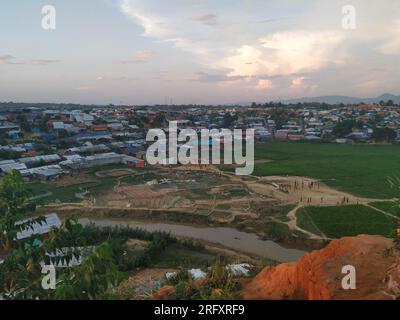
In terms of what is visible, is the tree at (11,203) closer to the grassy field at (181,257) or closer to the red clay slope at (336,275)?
the red clay slope at (336,275)

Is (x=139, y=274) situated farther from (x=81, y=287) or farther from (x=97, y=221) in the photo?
(x=81, y=287)

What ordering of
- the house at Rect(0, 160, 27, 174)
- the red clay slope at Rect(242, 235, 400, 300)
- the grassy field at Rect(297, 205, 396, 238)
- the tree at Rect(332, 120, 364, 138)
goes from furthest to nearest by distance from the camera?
the tree at Rect(332, 120, 364, 138)
the house at Rect(0, 160, 27, 174)
the grassy field at Rect(297, 205, 396, 238)
the red clay slope at Rect(242, 235, 400, 300)

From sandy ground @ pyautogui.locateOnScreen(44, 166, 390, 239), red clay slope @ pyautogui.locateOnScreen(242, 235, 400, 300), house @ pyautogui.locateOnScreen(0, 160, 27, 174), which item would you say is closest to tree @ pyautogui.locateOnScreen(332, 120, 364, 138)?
sandy ground @ pyautogui.locateOnScreen(44, 166, 390, 239)

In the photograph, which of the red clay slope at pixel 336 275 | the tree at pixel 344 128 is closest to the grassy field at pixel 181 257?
the red clay slope at pixel 336 275

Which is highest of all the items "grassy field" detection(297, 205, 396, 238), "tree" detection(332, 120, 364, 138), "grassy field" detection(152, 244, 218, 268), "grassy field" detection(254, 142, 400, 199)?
"tree" detection(332, 120, 364, 138)

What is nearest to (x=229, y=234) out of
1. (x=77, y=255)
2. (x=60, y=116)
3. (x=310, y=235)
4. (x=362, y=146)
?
(x=310, y=235)

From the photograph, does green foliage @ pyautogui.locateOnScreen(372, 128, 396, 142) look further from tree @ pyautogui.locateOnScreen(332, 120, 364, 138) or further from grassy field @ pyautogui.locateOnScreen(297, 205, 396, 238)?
grassy field @ pyautogui.locateOnScreen(297, 205, 396, 238)
